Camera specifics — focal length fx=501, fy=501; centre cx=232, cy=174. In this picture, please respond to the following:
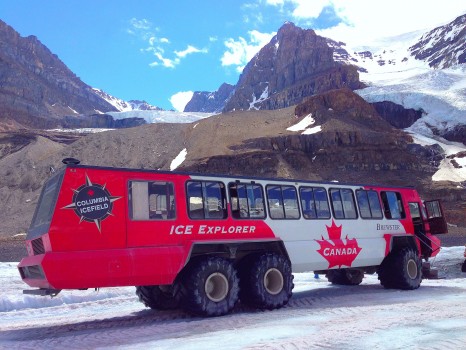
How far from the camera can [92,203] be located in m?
9.38

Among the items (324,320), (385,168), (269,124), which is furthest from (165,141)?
(324,320)

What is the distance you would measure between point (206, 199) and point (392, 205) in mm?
6892

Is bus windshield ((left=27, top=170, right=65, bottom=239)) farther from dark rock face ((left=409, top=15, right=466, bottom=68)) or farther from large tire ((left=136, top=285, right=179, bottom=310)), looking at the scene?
dark rock face ((left=409, top=15, right=466, bottom=68))

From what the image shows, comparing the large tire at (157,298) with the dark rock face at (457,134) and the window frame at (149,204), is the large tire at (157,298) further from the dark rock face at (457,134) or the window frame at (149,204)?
the dark rock face at (457,134)

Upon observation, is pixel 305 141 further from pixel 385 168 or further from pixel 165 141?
pixel 165 141

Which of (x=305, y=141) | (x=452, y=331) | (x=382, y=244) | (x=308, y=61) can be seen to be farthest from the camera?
(x=308, y=61)

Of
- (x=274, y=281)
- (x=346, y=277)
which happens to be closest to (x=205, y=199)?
(x=274, y=281)

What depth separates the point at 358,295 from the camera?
13336 mm

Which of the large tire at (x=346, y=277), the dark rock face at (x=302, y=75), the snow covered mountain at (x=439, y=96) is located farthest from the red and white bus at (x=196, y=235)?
the dark rock face at (x=302, y=75)

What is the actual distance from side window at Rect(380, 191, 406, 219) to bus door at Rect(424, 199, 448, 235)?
1528 mm

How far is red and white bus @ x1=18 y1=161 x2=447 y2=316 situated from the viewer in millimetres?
9156

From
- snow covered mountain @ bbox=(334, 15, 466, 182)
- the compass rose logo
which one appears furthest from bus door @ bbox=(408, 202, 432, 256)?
snow covered mountain @ bbox=(334, 15, 466, 182)

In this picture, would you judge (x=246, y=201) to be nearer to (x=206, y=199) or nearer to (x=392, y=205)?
(x=206, y=199)

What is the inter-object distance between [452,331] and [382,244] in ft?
22.9
